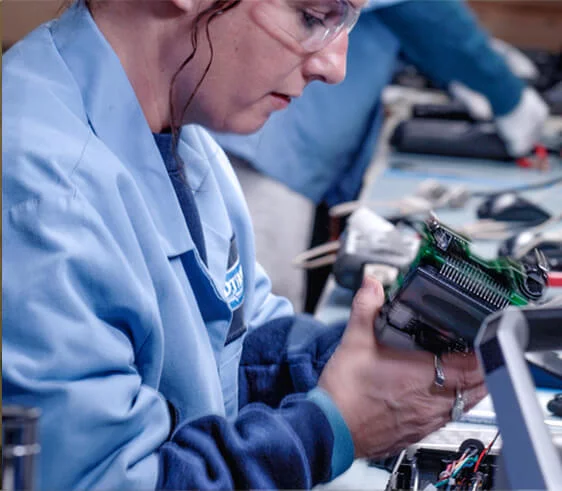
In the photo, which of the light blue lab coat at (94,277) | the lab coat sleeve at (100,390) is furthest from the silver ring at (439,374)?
the light blue lab coat at (94,277)

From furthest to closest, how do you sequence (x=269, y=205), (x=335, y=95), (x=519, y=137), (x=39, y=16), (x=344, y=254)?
(x=519, y=137) → (x=335, y=95) → (x=269, y=205) → (x=344, y=254) → (x=39, y=16)

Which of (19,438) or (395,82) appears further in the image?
(395,82)

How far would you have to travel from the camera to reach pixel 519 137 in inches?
98.0

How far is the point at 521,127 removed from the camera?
2.52 m

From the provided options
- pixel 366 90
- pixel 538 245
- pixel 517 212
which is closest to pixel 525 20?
pixel 366 90

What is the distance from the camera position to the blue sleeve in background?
7.55 ft

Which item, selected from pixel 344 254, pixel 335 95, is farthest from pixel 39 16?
pixel 335 95

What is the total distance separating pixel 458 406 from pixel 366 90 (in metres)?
1.58

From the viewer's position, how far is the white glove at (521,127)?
→ 2490 mm

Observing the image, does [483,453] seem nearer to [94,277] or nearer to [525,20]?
[94,277]

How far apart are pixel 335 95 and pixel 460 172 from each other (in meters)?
0.38

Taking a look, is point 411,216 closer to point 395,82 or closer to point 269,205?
point 269,205

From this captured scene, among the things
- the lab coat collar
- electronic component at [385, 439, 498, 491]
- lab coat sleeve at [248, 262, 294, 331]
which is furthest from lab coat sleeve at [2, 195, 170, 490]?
lab coat sleeve at [248, 262, 294, 331]

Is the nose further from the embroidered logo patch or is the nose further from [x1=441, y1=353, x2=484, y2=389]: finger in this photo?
[x1=441, y1=353, x2=484, y2=389]: finger
